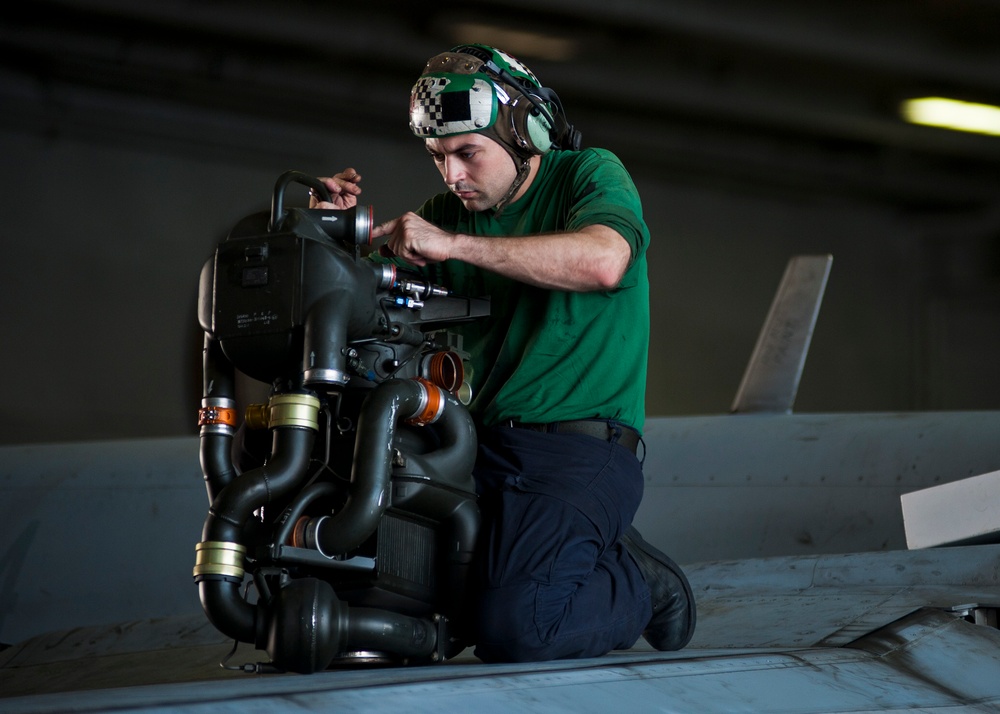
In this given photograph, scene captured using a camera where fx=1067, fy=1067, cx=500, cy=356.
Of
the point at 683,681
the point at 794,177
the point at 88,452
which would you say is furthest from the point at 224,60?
the point at 683,681

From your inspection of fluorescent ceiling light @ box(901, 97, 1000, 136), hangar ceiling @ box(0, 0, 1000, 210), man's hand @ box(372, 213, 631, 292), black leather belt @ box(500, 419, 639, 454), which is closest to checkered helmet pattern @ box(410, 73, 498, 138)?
man's hand @ box(372, 213, 631, 292)

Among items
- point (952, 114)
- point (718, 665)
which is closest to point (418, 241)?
point (718, 665)

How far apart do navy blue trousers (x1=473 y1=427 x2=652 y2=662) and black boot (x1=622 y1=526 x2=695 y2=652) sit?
63 mm

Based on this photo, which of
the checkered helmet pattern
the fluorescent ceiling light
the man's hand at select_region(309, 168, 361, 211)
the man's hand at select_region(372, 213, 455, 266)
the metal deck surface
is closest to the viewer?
the metal deck surface

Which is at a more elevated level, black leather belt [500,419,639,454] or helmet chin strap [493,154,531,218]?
helmet chin strap [493,154,531,218]

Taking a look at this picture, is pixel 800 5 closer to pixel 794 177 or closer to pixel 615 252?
pixel 794 177

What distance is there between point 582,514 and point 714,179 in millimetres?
7462

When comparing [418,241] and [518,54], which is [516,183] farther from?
[518,54]

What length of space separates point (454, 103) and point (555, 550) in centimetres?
84

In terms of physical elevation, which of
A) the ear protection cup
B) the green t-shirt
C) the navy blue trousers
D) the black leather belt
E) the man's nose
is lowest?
the navy blue trousers

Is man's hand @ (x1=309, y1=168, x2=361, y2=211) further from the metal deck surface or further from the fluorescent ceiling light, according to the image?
the fluorescent ceiling light

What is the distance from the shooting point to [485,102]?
201 centimetres

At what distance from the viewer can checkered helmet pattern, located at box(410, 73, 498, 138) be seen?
78.5 inches

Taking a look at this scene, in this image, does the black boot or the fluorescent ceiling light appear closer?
the black boot
